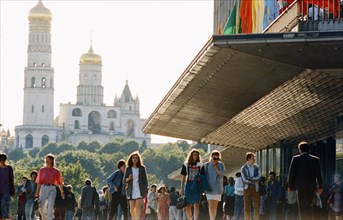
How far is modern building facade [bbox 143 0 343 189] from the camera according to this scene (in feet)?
76.4

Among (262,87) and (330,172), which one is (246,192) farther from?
(330,172)

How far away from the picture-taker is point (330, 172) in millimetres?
32906

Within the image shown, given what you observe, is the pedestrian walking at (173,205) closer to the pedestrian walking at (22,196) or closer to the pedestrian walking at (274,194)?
the pedestrian walking at (22,196)

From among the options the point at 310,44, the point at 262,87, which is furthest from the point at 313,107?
the point at 310,44

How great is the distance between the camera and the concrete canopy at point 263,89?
2316 centimetres

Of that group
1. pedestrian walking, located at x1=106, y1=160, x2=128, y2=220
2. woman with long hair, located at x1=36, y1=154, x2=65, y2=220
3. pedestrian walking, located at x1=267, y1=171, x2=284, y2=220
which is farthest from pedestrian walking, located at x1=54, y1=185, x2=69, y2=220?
pedestrian walking, located at x1=106, y1=160, x2=128, y2=220

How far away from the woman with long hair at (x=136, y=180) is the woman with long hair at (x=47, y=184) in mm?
1517

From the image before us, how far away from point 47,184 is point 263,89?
5.35 metres

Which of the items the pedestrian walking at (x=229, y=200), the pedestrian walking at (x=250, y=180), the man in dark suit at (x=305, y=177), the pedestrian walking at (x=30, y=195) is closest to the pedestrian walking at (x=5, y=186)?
the pedestrian walking at (x=250, y=180)

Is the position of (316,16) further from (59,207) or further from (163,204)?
(163,204)

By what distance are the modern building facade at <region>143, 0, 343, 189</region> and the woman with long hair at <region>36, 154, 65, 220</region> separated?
10.2 feet

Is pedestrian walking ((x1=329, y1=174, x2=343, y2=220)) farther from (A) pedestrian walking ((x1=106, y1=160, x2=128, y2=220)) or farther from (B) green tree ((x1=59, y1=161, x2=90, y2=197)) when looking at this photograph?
(B) green tree ((x1=59, y1=161, x2=90, y2=197))

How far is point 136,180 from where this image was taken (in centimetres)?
2523

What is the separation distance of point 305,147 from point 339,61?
320cm
